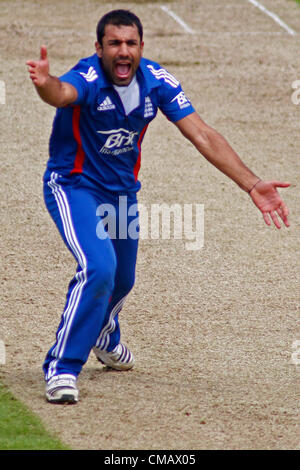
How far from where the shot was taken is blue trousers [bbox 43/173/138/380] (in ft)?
18.2

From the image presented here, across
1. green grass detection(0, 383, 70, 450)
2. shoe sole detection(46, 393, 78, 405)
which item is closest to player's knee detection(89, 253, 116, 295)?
shoe sole detection(46, 393, 78, 405)

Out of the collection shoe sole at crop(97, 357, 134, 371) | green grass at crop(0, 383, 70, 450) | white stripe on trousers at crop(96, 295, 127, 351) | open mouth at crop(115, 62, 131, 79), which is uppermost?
open mouth at crop(115, 62, 131, 79)

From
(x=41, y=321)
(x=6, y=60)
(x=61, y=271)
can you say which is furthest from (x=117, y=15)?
(x=6, y=60)

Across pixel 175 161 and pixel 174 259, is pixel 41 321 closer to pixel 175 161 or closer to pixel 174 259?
pixel 174 259

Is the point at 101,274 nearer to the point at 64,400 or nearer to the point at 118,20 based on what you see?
the point at 64,400

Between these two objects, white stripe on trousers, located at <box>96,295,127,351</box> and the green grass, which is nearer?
the green grass

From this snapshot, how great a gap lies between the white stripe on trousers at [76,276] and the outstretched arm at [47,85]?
2.10 ft

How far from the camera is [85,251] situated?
5551 mm

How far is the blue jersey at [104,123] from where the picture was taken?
18.5 feet

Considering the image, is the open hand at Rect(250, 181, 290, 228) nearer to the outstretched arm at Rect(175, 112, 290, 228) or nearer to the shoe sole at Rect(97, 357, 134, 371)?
the outstretched arm at Rect(175, 112, 290, 228)

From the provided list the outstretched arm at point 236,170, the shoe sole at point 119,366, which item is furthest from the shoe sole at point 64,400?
the outstretched arm at point 236,170

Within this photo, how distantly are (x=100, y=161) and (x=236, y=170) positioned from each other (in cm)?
87

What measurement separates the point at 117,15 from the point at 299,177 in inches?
232

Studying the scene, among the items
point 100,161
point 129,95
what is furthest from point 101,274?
point 129,95
